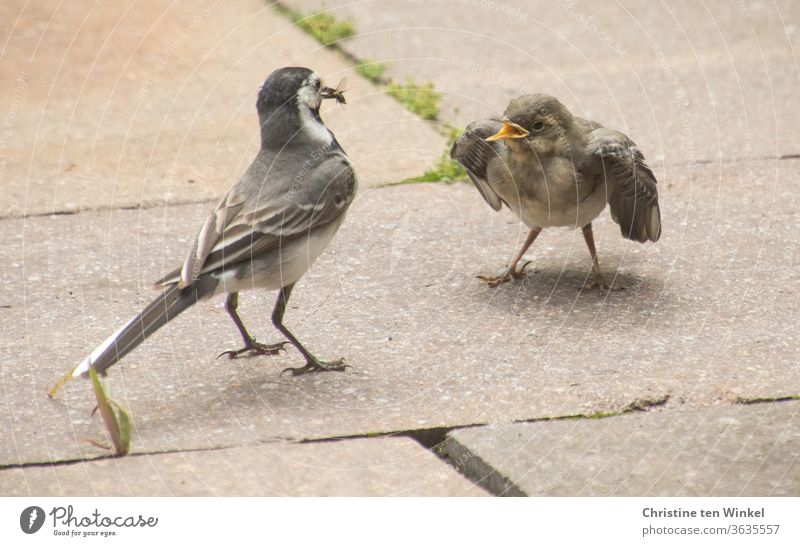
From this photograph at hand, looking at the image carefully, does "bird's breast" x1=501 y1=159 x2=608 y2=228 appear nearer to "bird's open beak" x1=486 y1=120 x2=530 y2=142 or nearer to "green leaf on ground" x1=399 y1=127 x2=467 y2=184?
"bird's open beak" x1=486 y1=120 x2=530 y2=142

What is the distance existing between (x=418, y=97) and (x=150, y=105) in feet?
5.96

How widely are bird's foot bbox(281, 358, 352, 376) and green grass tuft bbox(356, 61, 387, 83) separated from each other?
3.91 meters

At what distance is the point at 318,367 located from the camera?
469cm

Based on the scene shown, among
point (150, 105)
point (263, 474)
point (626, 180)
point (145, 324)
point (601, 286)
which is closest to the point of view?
point (263, 474)

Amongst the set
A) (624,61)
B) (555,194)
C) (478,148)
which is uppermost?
(478,148)

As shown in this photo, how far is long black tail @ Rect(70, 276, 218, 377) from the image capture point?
4070 millimetres

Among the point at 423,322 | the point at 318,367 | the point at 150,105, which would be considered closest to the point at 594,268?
Result: the point at 423,322

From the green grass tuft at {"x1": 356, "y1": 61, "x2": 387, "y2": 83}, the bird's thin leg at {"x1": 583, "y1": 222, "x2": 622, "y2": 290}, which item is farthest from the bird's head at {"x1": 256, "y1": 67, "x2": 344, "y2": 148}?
the green grass tuft at {"x1": 356, "y1": 61, "x2": 387, "y2": 83}

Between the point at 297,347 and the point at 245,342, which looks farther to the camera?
the point at 245,342

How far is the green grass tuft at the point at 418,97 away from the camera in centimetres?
770

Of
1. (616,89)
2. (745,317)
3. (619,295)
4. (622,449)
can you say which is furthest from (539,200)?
(616,89)

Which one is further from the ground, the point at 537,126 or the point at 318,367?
the point at 537,126

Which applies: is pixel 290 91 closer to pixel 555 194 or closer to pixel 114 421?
pixel 555 194
